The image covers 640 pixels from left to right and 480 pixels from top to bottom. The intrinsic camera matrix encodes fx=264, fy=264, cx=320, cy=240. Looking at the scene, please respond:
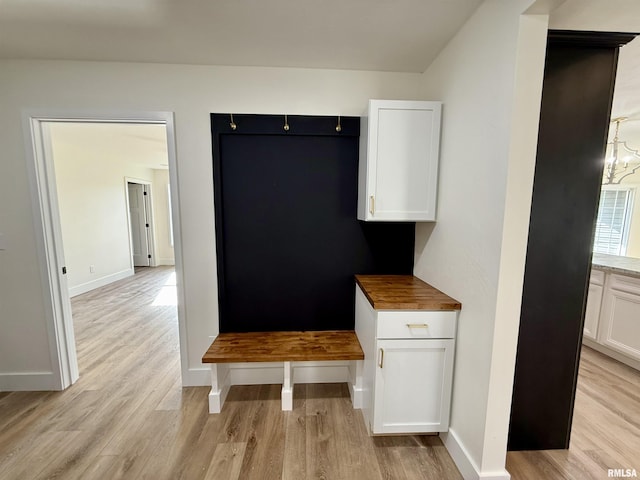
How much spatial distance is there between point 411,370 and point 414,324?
0.28 m

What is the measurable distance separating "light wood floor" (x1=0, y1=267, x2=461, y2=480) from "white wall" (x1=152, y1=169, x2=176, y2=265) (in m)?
4.55

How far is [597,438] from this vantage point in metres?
1.61

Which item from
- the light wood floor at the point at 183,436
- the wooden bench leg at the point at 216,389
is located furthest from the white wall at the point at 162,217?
the wooden bench leg at the point at 216,389

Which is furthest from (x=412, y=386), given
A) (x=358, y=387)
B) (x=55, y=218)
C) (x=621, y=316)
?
(x=55, y=218)

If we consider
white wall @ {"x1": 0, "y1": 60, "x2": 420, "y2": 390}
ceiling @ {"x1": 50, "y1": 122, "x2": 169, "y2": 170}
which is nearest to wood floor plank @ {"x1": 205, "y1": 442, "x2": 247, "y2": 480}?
white wall @ {"x1": 0, "y1": 60, "x2": 420, "y2": 390}

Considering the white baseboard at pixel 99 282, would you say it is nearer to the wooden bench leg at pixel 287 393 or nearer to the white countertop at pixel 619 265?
the wooden bench leg at pixel 287 393

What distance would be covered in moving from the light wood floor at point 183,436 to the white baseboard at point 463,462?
0.05 metres

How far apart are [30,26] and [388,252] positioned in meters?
2.61

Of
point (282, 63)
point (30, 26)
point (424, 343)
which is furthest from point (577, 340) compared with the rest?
point (30, 26)

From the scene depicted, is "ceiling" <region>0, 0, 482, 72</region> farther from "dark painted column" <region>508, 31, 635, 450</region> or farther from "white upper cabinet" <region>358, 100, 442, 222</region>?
"dark painted column" <region>508, 31, 635, 450</region>

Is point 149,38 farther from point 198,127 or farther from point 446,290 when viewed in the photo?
point 446,290

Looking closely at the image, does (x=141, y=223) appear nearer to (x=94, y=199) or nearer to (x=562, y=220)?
(x=94, y=199)

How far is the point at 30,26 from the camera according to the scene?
1470 millimetres

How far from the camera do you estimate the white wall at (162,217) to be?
21.1 feet
